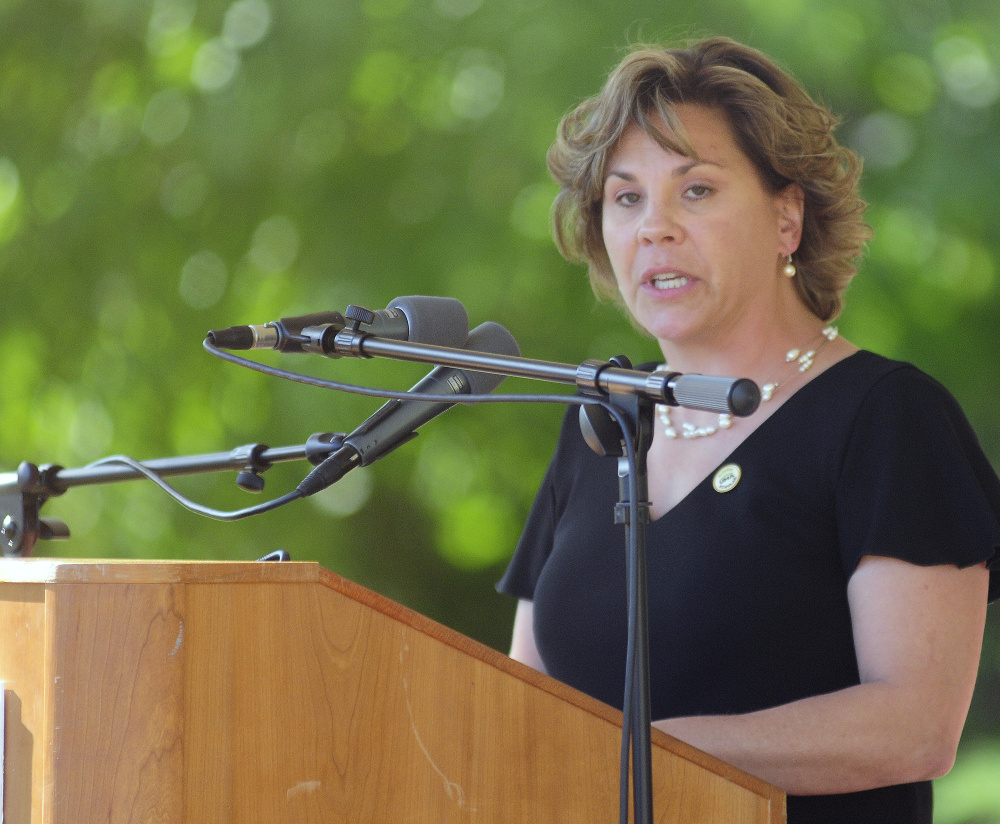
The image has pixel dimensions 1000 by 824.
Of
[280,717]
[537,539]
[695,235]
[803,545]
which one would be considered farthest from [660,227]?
[280,717]

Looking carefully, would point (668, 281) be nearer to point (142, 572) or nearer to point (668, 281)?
point (668, 281)

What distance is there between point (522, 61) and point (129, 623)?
2722 mm

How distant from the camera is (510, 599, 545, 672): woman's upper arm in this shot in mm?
1861

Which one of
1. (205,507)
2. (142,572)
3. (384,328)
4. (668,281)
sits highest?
(668,281)

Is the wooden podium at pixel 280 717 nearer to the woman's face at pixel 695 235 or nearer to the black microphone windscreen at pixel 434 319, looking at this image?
the black microphone windscreen at pixel 434 319

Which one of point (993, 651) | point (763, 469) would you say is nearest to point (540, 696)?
point (763, 469)

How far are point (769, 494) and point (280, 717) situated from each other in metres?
0.86

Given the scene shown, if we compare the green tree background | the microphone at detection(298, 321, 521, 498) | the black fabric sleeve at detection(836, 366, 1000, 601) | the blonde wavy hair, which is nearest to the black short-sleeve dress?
the black fabric sleeve at detection(836, 366, 1000, 601)

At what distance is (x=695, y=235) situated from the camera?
161 cm

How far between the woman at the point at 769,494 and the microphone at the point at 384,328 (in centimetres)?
49

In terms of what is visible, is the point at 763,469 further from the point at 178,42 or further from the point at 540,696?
the point at 178,42

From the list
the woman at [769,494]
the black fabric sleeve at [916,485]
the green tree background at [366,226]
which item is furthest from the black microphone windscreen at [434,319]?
the green tree background at [366,226]

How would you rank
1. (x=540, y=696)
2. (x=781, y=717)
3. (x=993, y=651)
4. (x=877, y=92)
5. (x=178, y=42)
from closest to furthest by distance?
(x=540, y=696)
(x=781, y=717)
(x=993, y=651)
(x=877, y=92)
(x=178, y=42)

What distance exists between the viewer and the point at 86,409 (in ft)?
12.3
